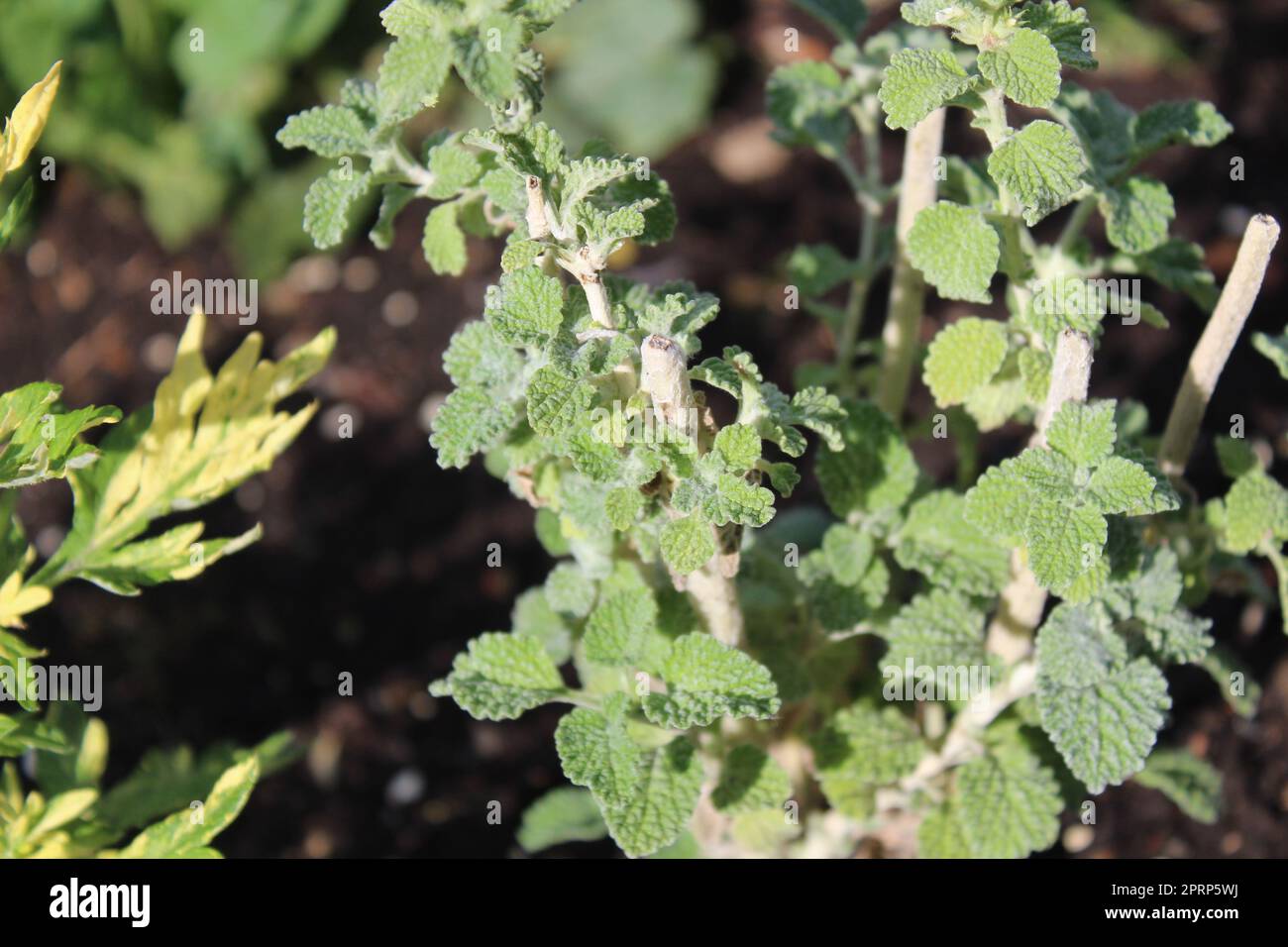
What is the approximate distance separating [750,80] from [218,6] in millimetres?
1125

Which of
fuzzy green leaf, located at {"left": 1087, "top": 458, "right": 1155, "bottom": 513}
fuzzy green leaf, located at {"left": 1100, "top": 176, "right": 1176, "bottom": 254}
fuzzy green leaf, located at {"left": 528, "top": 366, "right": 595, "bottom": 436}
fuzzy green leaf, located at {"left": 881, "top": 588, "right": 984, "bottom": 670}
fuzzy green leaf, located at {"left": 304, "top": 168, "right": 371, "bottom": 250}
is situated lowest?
fuzzy green leaf, located at {"left": 881, "top": 588, "right": 984, "bottom": 670}

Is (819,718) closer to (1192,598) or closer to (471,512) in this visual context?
(1192,598)

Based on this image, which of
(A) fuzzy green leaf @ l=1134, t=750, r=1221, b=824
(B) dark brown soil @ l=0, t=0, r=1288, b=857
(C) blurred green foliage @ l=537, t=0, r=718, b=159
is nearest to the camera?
(A) fuzzy green leaf @ l=1134, t=750, r=1221, b=824

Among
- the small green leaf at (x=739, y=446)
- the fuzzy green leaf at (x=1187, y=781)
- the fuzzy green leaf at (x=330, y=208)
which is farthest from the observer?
the fuzzy green leaf at (x=1187, y=781)

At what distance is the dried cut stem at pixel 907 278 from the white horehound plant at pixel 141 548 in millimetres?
626

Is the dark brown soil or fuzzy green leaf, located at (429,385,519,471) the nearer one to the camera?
fuzzy green leaf, located at (429,385,519,471)

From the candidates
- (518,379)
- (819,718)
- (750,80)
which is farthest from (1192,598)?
(750,80)

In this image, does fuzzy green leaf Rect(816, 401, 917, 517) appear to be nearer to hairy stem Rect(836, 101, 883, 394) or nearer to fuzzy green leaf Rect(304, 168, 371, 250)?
hairy stem Rect(836, 101, 883, 394)

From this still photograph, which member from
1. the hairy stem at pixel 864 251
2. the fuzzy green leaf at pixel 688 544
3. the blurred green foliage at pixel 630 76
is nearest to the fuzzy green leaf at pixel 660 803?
the fuzzy green leaf at pixel 688 544

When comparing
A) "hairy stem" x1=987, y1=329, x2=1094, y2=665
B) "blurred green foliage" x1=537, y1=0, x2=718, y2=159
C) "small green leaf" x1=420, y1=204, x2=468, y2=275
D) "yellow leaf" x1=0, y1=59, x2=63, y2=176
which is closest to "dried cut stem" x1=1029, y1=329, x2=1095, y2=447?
"hairy stem" x1=987, y1=329, x2=1094, y2=665

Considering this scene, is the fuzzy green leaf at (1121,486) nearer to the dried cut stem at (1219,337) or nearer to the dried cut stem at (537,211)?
the dried cut stem at (1219,337)

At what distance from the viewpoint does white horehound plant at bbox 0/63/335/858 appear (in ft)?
4.18

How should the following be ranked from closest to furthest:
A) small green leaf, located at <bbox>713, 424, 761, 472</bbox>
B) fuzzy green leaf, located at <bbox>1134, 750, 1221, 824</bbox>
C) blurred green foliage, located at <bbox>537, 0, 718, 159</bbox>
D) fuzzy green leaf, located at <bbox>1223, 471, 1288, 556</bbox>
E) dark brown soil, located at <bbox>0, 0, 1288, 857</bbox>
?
1. small green leaf, located at <bbox>713, 424, 761, 472</bbox>
2. fuzzy green leaf, located at <bbox>1223, 471, 1288, 556</bbox>
3. fuzzy green leaf, located at <bbox>1134, 750, 1221, 824</bbox>
4. dark brown soil, located at <bbox>0, 0, 1288, 857</bbox>
5. blurred green foliage, located at <bbox>537, 0, 718, 159</bbox>

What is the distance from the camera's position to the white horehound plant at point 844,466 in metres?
1.10
